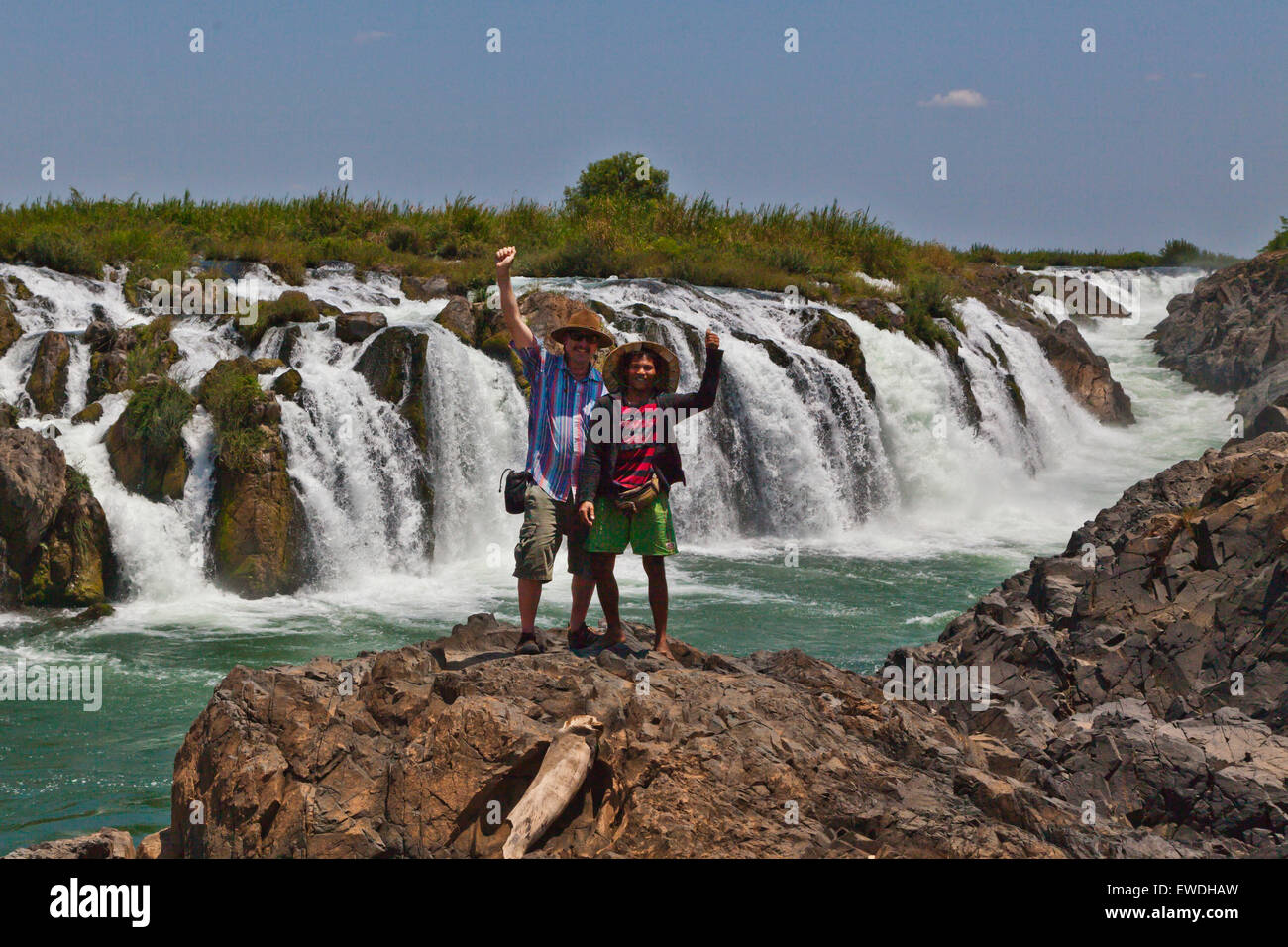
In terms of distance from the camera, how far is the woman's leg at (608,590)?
604cm

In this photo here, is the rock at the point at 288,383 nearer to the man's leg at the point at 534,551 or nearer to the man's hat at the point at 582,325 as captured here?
the man's hat at the point at 582,325

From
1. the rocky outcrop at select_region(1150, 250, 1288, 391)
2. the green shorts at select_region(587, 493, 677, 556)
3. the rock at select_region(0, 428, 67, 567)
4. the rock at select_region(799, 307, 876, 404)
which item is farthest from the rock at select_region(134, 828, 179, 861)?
the rocky outcrop at select_region(1150, 250, 1288, 391)

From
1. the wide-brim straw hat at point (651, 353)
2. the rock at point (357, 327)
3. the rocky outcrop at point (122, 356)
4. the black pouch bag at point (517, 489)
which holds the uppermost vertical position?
the rock at point (357, 327)

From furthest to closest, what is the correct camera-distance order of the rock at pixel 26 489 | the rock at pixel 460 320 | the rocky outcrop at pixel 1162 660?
the rock at pixel 460 320
the rock at pixel 26 489
the rocky outcrop at pixel 1162 660

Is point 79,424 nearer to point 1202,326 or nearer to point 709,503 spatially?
point 709,503

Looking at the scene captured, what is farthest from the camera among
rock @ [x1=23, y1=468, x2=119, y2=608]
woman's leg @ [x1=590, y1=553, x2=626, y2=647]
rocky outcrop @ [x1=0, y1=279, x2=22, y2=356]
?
rocky outcrop @ [x1=0, y1=279, x2=22, y2=356]

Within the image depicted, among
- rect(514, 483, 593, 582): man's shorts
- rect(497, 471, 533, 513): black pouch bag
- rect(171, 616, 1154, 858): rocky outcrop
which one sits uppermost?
rect(497, 471, 533, 513): black pouch bag

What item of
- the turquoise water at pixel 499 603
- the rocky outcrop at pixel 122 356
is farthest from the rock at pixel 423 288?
the rocky outcrop at pixel 122 356

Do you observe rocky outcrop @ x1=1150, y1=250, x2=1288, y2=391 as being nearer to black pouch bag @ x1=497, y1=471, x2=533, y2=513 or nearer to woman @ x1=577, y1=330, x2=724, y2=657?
woman @ x1=577, y1=330, x2=724, y2=657

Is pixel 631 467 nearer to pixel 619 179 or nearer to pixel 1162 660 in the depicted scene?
pixel 1162 660

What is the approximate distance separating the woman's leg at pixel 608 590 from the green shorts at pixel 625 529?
2.9 inches

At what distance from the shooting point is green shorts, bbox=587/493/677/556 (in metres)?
5.98

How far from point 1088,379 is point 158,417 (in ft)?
66.2
